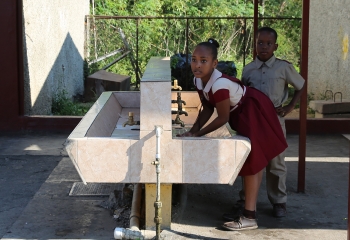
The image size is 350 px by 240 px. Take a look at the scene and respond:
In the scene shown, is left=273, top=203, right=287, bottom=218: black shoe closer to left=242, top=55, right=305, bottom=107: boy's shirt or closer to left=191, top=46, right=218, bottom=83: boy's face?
left=242, top=55, right=305, bottom=107: boy's shirt

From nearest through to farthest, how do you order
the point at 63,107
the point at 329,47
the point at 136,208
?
the point at 136,208 → the point at 63,107 → the point at 329,47

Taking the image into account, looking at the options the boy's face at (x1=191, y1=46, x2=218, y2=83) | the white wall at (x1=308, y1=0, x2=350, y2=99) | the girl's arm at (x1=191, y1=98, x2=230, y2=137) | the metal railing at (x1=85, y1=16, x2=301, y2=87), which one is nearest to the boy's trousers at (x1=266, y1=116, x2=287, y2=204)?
the girl's arm at (x1=191, y1=98, x2=230, y2=137)

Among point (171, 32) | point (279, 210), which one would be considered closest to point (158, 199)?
point (279, 210)

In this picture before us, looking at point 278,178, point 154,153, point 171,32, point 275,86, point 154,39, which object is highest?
point 171,32

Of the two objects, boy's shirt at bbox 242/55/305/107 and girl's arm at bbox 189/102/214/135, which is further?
boy's shirt at bbox 242/55/305/107

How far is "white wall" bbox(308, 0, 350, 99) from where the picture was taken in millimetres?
12633

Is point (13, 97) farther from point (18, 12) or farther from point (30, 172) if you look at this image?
point (30, 172)

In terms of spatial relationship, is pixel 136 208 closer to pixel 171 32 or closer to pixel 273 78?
pixel 273 78

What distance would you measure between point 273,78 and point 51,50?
6874 millimetres

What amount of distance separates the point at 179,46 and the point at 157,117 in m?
12.2

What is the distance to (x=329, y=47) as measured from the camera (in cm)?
1313

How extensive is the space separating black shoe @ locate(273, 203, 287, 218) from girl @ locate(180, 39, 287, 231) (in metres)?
0.47

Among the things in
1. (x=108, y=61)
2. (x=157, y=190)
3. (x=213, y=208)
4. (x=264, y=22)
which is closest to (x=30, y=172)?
(x=213, y=208)

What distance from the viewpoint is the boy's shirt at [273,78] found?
17.9ft
